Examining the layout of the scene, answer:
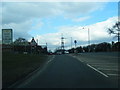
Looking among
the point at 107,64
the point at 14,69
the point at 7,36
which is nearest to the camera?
the point at 7,36

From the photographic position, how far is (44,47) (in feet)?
606

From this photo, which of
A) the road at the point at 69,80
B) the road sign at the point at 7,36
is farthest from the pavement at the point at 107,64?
the road sign at the point at 7,36

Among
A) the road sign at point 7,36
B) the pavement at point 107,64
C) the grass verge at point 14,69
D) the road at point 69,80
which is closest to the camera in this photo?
the road at point 69,80

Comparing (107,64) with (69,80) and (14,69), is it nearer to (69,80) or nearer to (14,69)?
(14,69)

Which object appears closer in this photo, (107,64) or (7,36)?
(7,36)

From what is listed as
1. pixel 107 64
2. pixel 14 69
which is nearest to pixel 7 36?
pixel 14 69

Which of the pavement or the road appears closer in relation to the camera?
the road

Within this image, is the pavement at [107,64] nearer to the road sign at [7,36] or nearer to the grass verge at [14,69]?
the grass verge at [14,69]

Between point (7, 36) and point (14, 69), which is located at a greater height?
point (7, 36)

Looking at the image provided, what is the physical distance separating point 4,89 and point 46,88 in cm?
182

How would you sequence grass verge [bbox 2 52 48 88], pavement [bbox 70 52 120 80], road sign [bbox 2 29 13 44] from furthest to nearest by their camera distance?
road sign [bbox 2 29 13 44], pavement [bbox 70 52 120 80], grass verge [bbox 2 52 48 88]

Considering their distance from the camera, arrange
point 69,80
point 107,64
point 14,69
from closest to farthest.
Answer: point 69,80 → point 14,69 → point 107,64

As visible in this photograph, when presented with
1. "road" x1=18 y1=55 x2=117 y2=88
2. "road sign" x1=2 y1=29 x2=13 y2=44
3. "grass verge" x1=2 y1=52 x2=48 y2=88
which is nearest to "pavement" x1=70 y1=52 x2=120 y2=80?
"road" x1=18 y1=55 x2=117 y2=88

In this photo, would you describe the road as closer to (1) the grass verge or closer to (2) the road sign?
(1) the grass verge
